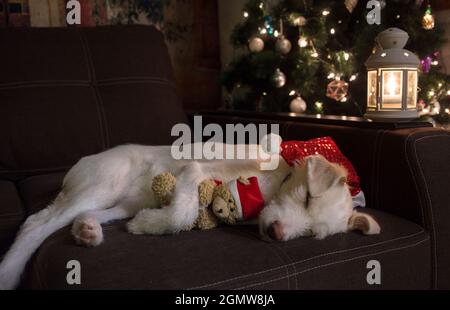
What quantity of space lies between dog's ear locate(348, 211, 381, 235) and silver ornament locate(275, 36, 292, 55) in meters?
2.21

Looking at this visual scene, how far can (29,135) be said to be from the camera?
7.46ft

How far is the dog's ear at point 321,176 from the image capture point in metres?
1.54

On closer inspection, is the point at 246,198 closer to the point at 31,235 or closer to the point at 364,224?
the point at 364,224

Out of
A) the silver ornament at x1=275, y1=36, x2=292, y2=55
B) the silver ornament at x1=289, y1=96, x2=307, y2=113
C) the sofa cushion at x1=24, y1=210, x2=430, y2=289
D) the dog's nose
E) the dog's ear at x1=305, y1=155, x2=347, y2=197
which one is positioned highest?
the silver ornament at x1=275, y1=36, x2=292, y2=55

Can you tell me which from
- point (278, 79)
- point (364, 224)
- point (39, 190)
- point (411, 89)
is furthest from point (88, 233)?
point (278, 79)

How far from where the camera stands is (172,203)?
151cm

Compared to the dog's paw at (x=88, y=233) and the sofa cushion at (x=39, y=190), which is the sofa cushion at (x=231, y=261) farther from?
the sofa cushion at (x=39, y=190)

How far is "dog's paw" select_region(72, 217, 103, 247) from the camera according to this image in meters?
1.32

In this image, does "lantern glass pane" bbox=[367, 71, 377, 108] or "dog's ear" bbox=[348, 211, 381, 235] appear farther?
"lantern glass pane" bbox=[367, 71, 377, 108]

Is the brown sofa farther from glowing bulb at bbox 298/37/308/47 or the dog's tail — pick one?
glowing bulb at bbox 298/37/308/47

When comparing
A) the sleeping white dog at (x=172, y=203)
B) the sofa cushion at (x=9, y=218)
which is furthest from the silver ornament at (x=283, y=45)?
the sofa cushion at (x=9, y=218)

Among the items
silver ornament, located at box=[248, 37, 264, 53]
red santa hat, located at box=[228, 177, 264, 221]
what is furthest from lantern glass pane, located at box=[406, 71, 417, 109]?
silver ornament, located at box=[248, 37, 264, 53]

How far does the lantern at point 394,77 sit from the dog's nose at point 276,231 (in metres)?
1.01
